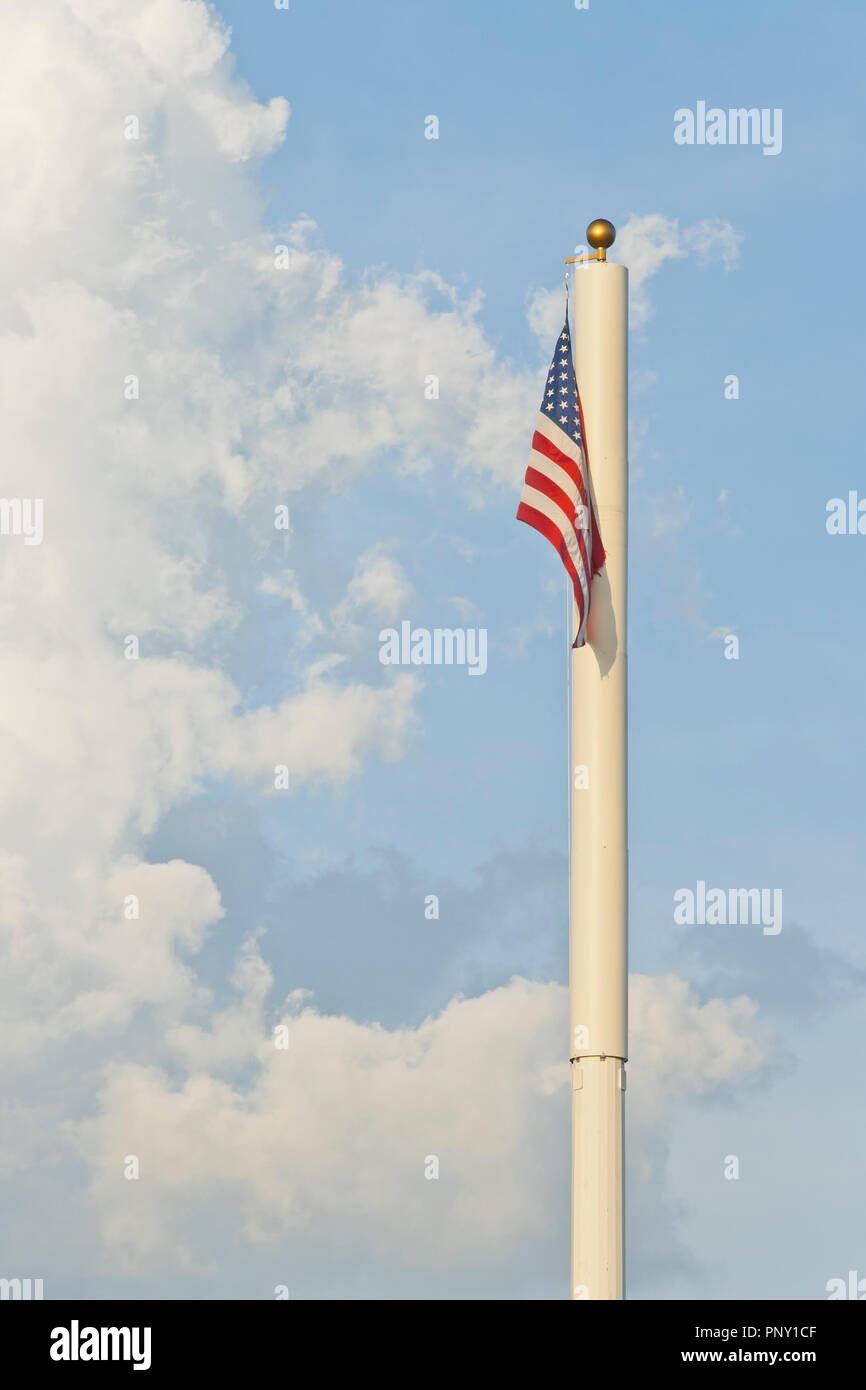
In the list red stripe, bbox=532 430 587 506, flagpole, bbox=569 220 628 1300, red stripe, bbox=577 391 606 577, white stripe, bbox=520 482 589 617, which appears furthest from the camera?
red stripe, bbox=577 391 606 577

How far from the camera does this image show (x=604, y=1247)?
167 ft

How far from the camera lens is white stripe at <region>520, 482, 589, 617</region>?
53.1 metres

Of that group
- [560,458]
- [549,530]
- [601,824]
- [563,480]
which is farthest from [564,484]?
[601,824]

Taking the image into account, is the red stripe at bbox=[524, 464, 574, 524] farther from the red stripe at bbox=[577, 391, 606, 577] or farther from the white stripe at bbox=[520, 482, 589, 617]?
the red stripe at bbox=[577, 391, 606, 577]

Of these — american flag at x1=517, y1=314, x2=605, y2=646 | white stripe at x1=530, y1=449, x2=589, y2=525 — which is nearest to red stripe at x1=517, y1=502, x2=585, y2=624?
american flag at x1=517, y1=314, x2=605, y2=646

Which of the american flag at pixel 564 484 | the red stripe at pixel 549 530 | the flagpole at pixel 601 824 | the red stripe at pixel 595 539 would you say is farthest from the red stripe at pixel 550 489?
the flagpole at pixel 601 824

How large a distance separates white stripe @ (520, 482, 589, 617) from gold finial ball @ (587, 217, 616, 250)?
6.02m

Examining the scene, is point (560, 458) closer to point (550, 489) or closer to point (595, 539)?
point (550, 489)

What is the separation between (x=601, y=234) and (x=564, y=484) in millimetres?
6107

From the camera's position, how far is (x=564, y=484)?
2121 inches
